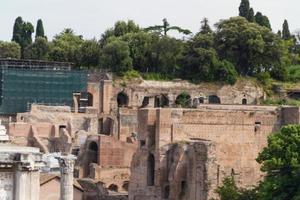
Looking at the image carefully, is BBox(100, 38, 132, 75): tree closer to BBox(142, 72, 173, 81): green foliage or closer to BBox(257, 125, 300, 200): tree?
BBox(142, 72, 173, 81): green foliage

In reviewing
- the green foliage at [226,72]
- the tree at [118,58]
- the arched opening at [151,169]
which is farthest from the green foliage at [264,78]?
the arched opening at [151,169]

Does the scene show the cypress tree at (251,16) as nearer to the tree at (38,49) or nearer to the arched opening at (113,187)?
the tree at (38,49)

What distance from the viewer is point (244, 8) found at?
248 feet

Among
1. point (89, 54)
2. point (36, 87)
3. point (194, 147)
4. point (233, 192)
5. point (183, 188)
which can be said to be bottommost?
point (183, 188)

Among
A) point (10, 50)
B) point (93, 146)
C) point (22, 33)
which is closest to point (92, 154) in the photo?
point (93, 146)

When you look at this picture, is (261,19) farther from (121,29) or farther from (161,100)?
(161,100)

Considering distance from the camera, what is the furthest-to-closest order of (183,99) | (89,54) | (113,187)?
(89,54) < (183,99) < (113,187)

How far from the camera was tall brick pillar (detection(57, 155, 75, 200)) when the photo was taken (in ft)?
76.1

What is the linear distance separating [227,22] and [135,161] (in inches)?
757

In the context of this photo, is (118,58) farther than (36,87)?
Yes

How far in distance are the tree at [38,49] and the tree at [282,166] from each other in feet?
122

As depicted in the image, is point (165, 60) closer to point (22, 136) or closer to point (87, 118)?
point (87, 118)

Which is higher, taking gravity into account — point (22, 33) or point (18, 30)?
point (18, 30)

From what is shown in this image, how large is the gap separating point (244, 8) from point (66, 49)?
12.9 meters
